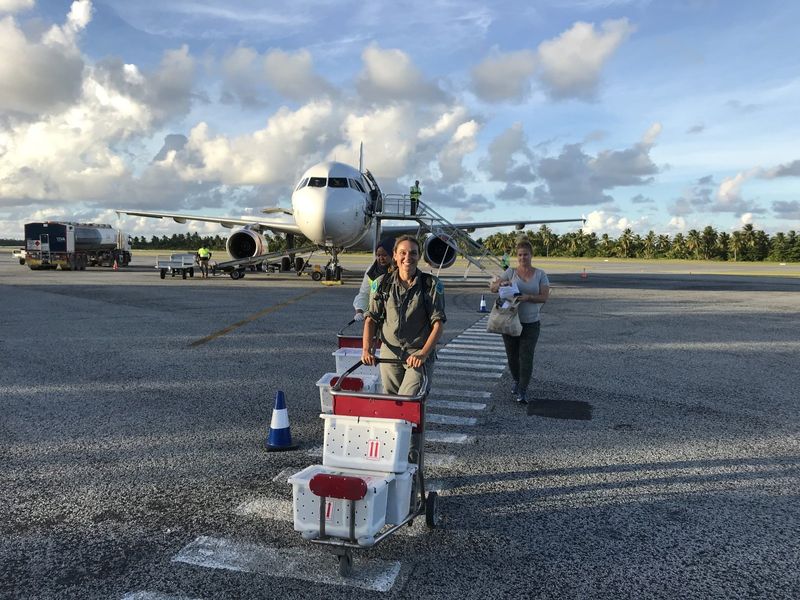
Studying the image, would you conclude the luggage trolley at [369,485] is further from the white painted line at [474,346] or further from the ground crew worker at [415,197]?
the ground crew worker at [415,197]

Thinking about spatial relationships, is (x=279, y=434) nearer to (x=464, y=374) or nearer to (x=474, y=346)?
(x=464, y=374)

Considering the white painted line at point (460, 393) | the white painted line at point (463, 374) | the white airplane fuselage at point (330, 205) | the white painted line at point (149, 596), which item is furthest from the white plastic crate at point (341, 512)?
the white airplane fuselage at point (330, 205)

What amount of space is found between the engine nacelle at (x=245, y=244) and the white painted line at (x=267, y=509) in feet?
81.3

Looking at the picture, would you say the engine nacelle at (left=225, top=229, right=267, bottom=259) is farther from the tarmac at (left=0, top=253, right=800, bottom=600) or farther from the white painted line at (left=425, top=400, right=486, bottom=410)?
the white painted line at (left=425, top=400, right=486, bottom=410)

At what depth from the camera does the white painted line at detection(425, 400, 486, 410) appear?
23.6ft

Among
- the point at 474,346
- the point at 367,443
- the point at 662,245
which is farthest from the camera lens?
the point at 662,245

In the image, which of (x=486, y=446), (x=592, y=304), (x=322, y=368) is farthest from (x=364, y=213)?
(x=486, y=446)

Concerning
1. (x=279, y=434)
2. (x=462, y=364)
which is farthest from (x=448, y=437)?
(x=462, y=364)

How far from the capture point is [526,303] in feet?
24.3

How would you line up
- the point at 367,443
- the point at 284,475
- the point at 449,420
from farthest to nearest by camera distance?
the point at 449,420 → the point at 284,475 → the point at 367,443

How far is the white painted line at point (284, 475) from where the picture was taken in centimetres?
497

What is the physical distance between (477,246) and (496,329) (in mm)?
19661

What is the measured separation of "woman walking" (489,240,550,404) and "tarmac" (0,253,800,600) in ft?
1.53

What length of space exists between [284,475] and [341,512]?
175 cm
